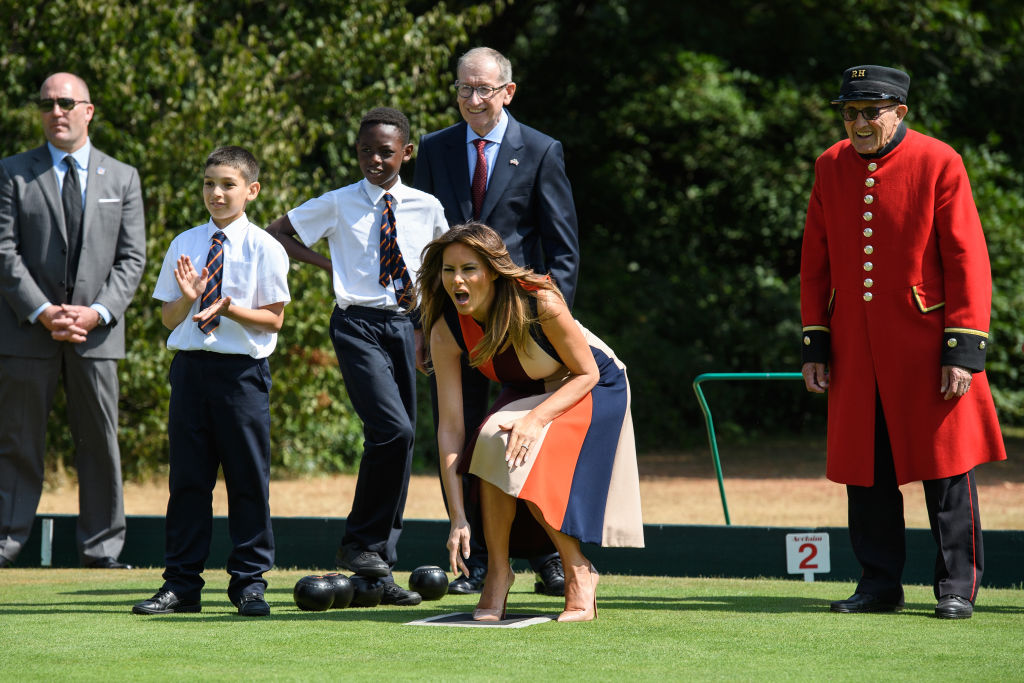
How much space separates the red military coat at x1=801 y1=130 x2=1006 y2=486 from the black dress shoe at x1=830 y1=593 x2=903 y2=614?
44cm

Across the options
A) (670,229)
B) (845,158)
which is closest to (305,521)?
(845,158)

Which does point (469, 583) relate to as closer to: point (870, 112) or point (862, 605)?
point (862, 605)

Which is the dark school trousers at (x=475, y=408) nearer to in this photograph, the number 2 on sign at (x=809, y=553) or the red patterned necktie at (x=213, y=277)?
the red patterned necktie at (x=213, y=277)

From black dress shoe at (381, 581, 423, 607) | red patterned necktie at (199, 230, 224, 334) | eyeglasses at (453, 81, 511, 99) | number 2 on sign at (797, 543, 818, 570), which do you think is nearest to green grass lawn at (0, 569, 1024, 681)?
black dress shoe at (381, 581, 423, 607)

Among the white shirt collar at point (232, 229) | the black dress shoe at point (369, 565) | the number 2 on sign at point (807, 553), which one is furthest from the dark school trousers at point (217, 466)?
the number 2 on sign at point (807, 553)

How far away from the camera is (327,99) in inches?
444

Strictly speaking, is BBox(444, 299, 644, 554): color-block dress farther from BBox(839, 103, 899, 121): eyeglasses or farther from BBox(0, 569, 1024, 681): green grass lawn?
BBox(839, 103, 899, 121): eyeglasses

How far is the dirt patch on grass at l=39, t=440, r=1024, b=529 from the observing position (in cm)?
924

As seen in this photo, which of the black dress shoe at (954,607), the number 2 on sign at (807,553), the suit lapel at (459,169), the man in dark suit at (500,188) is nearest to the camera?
the black dress shoe at (954,607)

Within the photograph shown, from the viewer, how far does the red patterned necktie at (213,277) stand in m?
5.07

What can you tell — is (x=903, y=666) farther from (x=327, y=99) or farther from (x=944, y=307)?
(x=327, y=99)

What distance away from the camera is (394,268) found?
217 inches

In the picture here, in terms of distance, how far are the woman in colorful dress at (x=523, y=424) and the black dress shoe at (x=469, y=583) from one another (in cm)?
74

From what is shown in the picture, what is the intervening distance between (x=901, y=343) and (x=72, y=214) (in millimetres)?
4134
